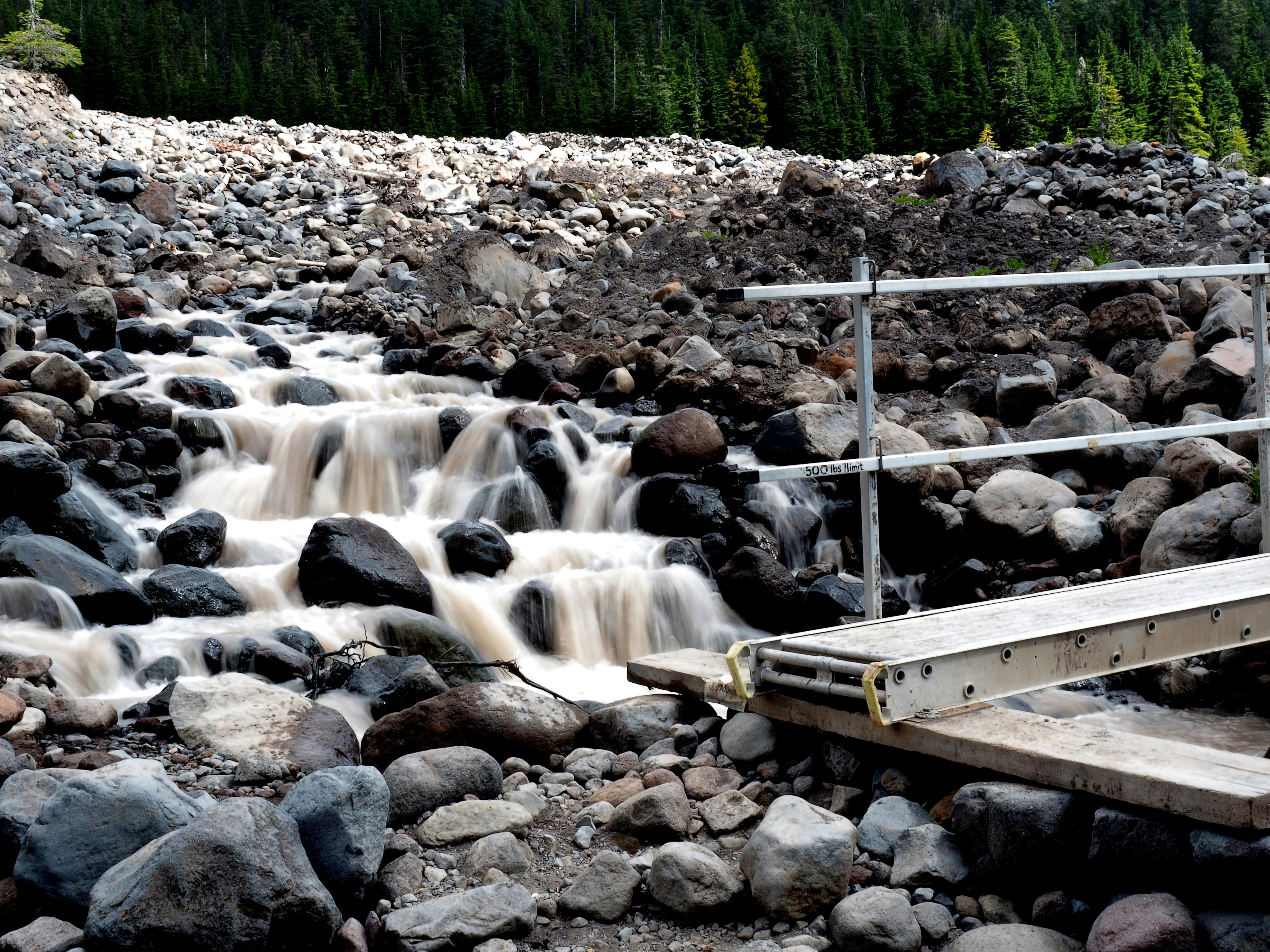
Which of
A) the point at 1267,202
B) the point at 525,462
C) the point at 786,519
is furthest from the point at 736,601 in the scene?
the point at 1267,202

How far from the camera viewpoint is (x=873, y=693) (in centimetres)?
324

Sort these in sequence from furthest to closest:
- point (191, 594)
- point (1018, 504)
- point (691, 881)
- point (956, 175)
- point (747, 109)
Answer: point (747, 109), point (956, 175), point (1018, 504), point (191, 594), point (691, 881)

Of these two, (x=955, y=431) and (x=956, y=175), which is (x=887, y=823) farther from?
(x=956, y=175)

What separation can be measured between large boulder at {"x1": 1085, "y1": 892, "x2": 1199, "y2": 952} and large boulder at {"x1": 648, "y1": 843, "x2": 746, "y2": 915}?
928mm

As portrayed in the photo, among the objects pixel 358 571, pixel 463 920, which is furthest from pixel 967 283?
pixel 358 571

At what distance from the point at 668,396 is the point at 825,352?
207 centimetres

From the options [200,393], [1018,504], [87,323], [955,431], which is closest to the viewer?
[1018,504]

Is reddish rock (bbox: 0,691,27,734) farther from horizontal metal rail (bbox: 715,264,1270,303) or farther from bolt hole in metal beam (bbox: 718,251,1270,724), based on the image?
horizontal metal rail (bbox: 715,264,1270,303)

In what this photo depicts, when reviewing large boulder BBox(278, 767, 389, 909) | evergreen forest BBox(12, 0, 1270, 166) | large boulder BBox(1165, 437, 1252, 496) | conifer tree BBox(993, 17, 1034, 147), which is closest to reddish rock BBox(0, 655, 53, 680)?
large boulder BBox(278, 767, 389, 909)

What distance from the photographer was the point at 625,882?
10.4 feet

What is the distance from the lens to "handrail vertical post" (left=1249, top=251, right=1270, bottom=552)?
5336 mm

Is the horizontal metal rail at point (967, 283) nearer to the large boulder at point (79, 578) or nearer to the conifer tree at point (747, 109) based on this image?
the large boulder at point (79, 578)

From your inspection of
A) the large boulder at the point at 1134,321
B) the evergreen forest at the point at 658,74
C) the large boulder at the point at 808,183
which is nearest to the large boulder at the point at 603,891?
the large boulder at the point at 1134,321

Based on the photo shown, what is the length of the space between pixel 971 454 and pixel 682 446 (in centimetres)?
590
